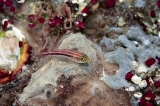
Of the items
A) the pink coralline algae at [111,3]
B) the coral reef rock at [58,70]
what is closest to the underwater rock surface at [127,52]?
the coral reef rock at [58,70]

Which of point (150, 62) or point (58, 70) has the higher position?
point (58, 70)

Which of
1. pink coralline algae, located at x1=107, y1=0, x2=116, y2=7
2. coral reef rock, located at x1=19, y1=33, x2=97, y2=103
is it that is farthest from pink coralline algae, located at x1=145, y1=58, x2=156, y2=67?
pink coralline algae, located at x1=107, y1=0, x2=116, y2=7

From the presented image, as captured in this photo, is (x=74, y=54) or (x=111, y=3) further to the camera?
(x=111, y=3)

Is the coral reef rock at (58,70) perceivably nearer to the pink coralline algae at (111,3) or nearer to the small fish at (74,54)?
the small fish at (74,54)

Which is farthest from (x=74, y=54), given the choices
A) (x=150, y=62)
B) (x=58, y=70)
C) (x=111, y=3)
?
(x=111, y=3)

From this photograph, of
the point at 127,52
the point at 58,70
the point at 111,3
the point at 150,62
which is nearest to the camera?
the point at 58,70

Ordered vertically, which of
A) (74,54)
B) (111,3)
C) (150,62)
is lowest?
(150,62)

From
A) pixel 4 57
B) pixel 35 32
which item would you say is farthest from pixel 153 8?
pixel 4 57

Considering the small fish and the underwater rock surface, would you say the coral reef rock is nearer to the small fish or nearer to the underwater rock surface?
the small fish

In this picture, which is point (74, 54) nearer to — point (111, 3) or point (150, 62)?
point (150, 62)

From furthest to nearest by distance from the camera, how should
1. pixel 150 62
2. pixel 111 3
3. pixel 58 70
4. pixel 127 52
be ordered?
pixel 111 3 → pixel 127 52 → pixel 150 62 → pixel 58 70
